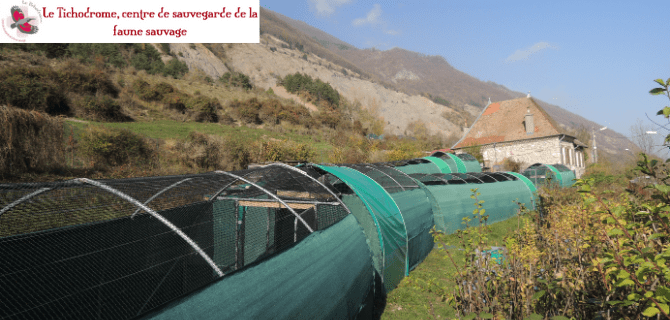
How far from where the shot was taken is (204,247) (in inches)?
219

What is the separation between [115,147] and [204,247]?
40.3 feet

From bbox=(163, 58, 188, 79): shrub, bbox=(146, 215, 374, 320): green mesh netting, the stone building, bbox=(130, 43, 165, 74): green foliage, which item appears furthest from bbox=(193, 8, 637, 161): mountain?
bbox=(146, 215, 374, 320): green mesh netting

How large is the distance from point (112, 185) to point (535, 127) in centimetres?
3581

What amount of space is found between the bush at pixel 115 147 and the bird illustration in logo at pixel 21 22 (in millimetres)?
18186

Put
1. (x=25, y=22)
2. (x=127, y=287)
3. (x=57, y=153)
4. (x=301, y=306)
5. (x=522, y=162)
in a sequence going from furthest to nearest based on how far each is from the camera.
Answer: (x=522, y=162), (x=25, y=22), (x=57, y=153), (x=127, y=287), (x=301, y=306)

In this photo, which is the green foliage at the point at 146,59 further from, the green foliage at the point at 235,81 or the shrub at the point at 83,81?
the shrub at the point at 83,81

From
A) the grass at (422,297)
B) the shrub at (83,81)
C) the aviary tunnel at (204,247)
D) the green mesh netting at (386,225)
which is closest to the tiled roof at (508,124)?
the aviary tunnel at (204,247)

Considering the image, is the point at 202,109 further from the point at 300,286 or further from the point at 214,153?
the point at 300,286

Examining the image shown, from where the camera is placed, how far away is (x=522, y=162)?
99.7 ft

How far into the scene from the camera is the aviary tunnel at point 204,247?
2709 millimetres

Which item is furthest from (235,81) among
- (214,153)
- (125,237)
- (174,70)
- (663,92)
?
(663,92)

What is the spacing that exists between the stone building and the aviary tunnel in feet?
85.4

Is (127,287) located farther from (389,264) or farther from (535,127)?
(535,127)

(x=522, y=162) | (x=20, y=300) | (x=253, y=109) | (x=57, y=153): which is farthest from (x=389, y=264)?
(x=253, y=109)
